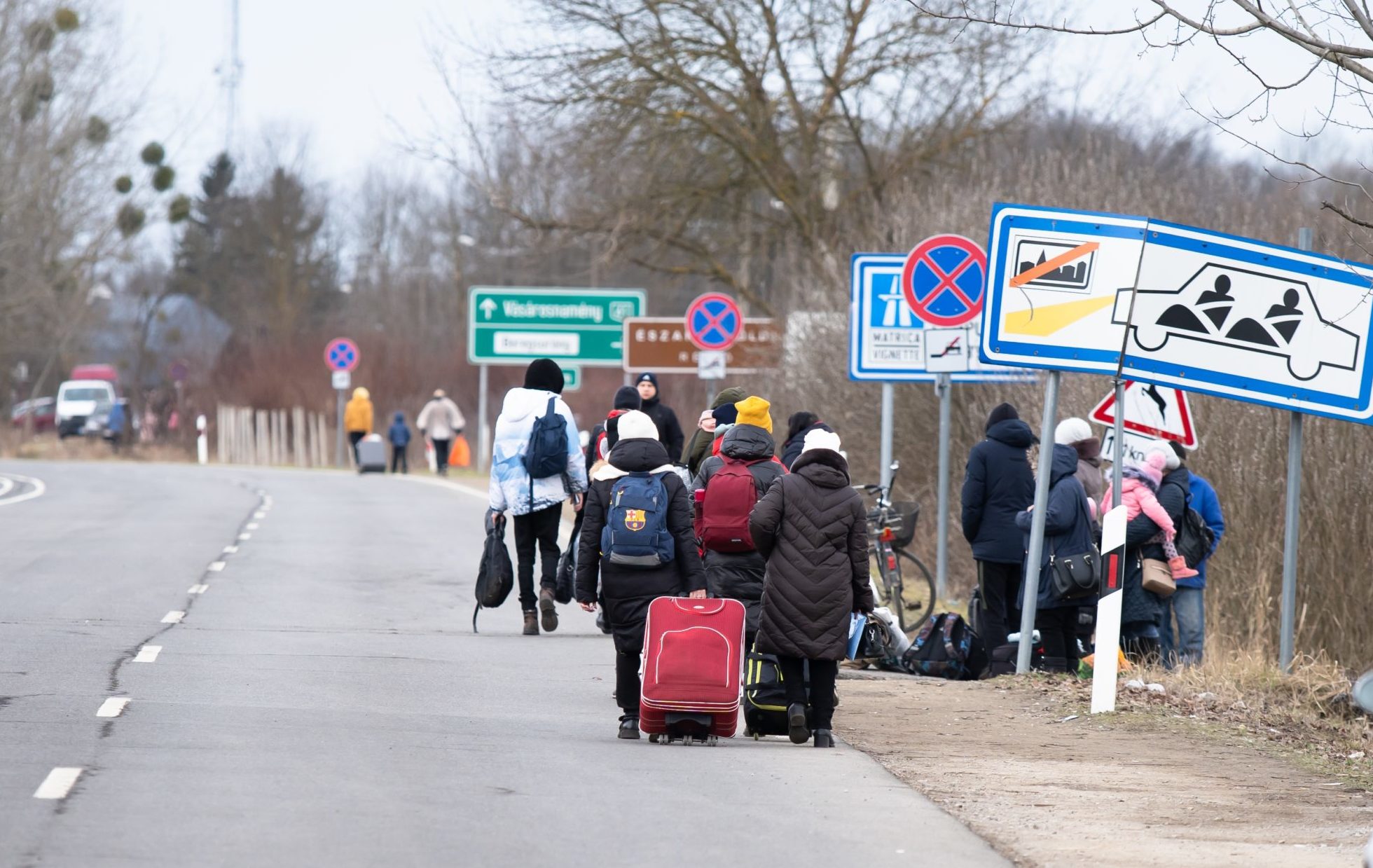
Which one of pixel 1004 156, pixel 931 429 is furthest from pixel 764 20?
pixel 931 429

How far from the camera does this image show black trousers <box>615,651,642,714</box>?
9188 mm

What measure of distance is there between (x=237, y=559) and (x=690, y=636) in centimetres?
1108

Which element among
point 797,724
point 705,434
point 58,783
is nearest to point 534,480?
point 705,434

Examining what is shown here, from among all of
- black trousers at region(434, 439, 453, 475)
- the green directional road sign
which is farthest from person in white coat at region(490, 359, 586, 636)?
black trousers at region(434, 439, 453, 475)

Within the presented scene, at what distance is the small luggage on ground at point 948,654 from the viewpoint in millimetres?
12133

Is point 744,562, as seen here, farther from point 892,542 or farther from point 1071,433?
point 892,542

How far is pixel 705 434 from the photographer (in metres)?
13.1

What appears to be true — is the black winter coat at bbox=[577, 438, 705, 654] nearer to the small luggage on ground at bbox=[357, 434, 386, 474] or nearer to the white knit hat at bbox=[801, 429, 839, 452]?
the white knit hat at bbox=[801, 429, 839, 452]

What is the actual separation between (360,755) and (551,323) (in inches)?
1111

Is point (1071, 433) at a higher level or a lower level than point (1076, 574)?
higher

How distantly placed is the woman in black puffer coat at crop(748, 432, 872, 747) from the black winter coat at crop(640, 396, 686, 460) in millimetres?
8177

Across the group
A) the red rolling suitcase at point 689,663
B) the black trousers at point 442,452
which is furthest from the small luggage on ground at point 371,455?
the red rolling suitcase at point 689,663

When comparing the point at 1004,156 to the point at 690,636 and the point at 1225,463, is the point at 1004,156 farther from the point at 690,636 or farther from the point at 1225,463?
the point at 690,636

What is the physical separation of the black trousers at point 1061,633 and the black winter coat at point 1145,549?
33 centimetres
